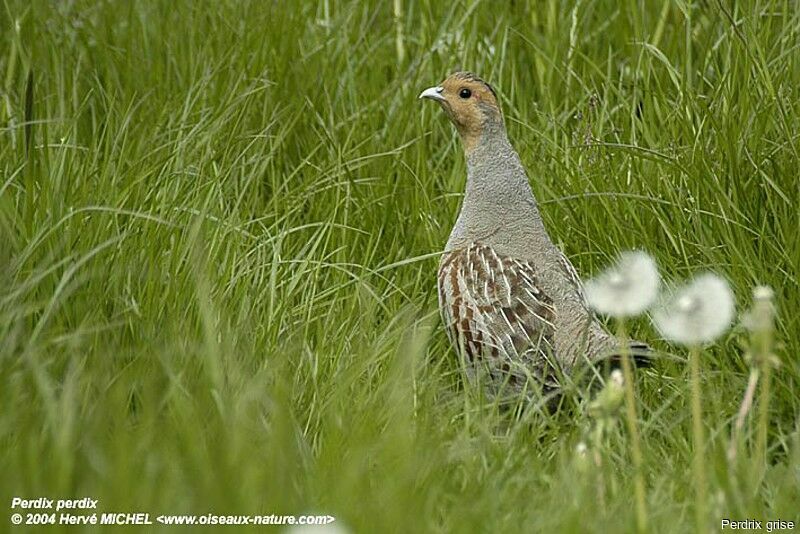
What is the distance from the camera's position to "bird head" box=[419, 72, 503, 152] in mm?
4832

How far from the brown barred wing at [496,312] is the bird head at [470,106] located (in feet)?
1.73

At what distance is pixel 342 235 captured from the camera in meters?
4.77

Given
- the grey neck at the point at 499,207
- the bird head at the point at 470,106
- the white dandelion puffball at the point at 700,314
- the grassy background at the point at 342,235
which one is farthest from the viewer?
the bird head at the point at 470,106

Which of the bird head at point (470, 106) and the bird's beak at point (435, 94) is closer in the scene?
the bird head at point (470, 106)

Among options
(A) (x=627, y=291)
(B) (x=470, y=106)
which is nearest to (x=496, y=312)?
(B) (x=470, y=106)

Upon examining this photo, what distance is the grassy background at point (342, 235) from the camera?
292 centimetres

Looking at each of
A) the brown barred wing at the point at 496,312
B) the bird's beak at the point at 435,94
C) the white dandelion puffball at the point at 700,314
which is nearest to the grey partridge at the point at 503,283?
the brown barred wing at the point at 496,312

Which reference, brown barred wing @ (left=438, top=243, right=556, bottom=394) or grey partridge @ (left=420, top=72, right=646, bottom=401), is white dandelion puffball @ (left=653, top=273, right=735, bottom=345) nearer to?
grey partridge @ (left=420, top=72, right=646, bottom=401)

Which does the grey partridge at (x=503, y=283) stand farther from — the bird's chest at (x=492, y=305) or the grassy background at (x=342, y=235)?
the grassy background at (x=342, y=235)

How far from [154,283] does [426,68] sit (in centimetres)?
212

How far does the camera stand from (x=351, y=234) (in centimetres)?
491

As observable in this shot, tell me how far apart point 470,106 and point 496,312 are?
0.90 meters

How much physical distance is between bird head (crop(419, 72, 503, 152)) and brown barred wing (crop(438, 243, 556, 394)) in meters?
0.53

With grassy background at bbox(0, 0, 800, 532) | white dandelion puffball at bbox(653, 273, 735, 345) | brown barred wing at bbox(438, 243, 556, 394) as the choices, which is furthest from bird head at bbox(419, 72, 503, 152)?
white dandelion puffball at bbox(653, 273, 735, 345)
